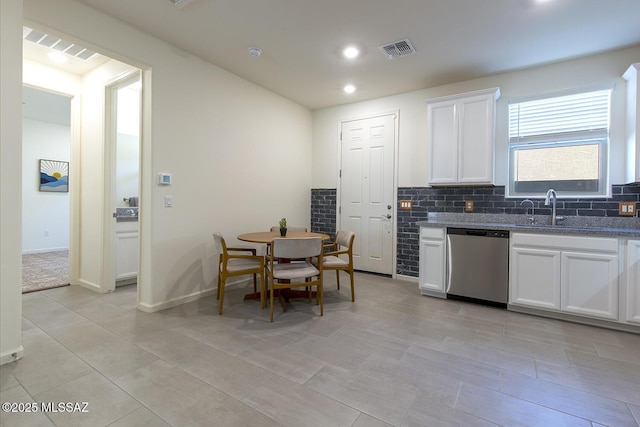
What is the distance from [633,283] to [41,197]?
9.74 m

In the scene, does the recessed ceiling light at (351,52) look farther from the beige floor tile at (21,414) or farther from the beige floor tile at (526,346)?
the beige floor tile at (21,414)

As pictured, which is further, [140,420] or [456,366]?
[456,366]

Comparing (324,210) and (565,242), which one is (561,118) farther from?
(324,210)

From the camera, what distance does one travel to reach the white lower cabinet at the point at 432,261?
3.52 metres

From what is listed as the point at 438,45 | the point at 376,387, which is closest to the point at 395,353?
the point at 376,387

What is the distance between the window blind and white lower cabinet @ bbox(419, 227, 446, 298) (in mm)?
1555

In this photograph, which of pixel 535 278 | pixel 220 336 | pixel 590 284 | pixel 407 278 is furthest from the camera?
pixel 407 278

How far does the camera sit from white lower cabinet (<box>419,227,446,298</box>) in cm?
352

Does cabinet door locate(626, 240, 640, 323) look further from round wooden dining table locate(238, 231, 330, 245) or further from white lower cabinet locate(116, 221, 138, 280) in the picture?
white lower cabinet locate(116, 221, 138, 280)

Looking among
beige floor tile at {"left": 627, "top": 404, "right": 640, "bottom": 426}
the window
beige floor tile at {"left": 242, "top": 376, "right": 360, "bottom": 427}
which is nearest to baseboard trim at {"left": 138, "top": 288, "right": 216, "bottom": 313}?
beige floor tile at {"left": 242, "top": 376, "right": 360, "bottom": 427}

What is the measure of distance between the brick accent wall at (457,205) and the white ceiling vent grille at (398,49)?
1.82 meters

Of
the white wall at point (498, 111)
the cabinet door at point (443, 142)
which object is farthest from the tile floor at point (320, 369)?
the white wall at point (498, 111)

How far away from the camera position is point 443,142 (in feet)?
12.3

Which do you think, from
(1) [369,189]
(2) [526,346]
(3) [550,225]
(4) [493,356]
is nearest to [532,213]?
(3) [550,225]
